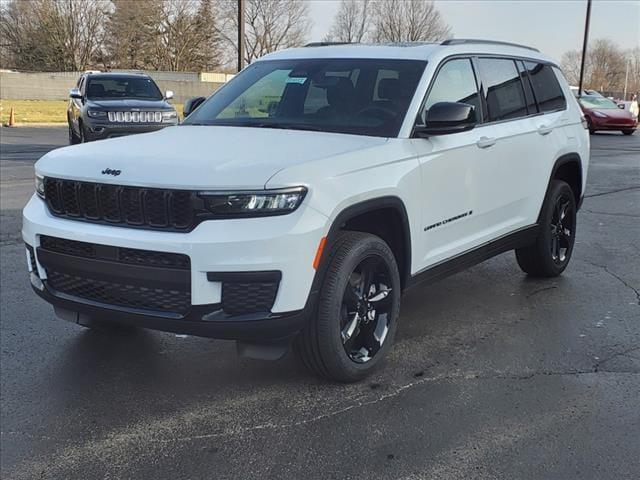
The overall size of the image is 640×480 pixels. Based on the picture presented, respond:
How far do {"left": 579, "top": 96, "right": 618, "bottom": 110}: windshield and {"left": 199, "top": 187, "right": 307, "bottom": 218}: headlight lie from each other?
26925mm

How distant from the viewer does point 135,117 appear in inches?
556

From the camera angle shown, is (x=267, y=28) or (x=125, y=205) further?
(x=267, y=28)

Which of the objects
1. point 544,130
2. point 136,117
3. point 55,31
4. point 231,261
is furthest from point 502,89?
point 55,31

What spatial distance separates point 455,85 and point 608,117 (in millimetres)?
24639

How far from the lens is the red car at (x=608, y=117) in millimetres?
26688

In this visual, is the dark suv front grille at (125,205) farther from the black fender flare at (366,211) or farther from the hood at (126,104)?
the hood at (126,104)

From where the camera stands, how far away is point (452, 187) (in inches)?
172

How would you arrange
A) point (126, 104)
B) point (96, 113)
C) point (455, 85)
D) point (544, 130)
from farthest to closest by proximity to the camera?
point (126, 104) < point (96, 113) < point (544, 130) < point (455, 85)

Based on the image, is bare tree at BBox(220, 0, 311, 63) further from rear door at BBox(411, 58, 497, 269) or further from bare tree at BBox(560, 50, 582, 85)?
rear door at BBox(411, 58, 497, 269)

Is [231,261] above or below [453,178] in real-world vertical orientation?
below

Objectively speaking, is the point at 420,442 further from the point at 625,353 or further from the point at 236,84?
the point at 236,84

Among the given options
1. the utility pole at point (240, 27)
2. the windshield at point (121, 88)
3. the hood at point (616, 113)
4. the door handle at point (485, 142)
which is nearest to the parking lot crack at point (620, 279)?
the door handle at point (485, 142)

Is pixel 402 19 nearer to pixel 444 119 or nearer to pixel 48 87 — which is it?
pixel 48 87

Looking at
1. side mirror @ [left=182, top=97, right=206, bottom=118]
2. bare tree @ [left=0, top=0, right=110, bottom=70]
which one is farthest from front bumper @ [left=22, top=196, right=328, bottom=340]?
bare tree @ [left=0, top=0, right=110, bottom=70]
